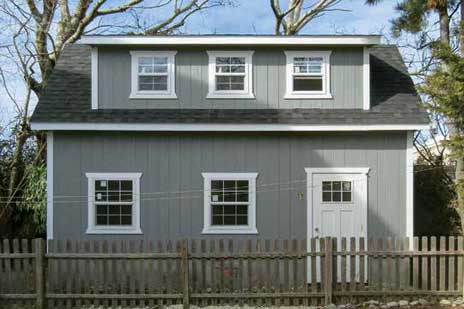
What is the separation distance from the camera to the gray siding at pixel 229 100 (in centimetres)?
1166

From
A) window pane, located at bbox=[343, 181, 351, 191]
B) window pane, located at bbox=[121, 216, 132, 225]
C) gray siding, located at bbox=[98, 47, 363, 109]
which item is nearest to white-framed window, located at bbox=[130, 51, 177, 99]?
gray siding, located at bbox=[98, 47, 363, 109]

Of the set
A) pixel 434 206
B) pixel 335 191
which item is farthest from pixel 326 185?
pixel 434 206

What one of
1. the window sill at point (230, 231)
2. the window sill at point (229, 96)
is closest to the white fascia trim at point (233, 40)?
the window sill at point (229, 96)

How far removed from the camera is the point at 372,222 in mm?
11227

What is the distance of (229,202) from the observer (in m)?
11.2

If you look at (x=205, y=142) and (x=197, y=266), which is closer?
(x=197, y=266)

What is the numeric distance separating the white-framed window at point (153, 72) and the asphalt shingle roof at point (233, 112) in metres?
0.57

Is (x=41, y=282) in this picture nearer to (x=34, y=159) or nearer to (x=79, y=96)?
(x=79, y=96)

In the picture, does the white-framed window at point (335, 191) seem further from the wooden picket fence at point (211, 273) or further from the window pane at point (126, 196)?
the window pane at point (126, 196)

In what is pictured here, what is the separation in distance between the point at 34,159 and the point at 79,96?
5.70m

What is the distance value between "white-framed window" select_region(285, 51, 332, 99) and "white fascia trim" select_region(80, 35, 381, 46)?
335 mm

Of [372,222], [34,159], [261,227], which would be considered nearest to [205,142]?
[261,227]

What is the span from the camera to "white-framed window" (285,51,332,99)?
11734 mm

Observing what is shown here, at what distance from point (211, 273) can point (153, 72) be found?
193 inches
